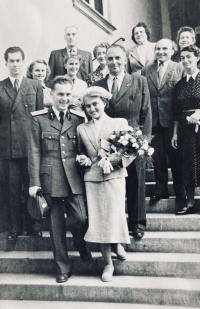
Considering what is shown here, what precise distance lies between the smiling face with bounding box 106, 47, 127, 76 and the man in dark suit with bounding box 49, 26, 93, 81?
4.68 ft

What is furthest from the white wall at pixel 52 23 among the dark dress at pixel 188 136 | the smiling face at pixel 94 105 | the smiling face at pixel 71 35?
the dark dress at pixel 188 136

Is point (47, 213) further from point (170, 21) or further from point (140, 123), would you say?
point (170, 21)

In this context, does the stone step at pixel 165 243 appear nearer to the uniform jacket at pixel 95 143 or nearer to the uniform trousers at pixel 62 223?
the uniform trousers at pixel 62 223

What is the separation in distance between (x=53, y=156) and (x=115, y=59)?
1.02 metres

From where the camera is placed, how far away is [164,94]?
3.97 m

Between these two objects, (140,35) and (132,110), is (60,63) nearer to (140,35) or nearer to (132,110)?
(140,35)

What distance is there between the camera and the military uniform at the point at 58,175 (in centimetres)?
310

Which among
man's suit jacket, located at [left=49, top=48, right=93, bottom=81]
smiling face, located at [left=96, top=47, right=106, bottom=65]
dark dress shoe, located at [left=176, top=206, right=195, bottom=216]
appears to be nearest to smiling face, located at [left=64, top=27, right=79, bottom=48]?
man's suit jacket, located at [left=49, top=48, right=93, bottom=81]

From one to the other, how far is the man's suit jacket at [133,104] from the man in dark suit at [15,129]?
2.63ft

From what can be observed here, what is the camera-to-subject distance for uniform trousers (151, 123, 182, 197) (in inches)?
153

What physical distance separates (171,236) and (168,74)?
168 cm

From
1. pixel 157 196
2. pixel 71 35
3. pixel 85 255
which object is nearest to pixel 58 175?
pixel 85 255

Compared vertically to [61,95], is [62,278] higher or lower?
lower

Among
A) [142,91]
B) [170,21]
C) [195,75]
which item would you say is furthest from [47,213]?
[170,21]
